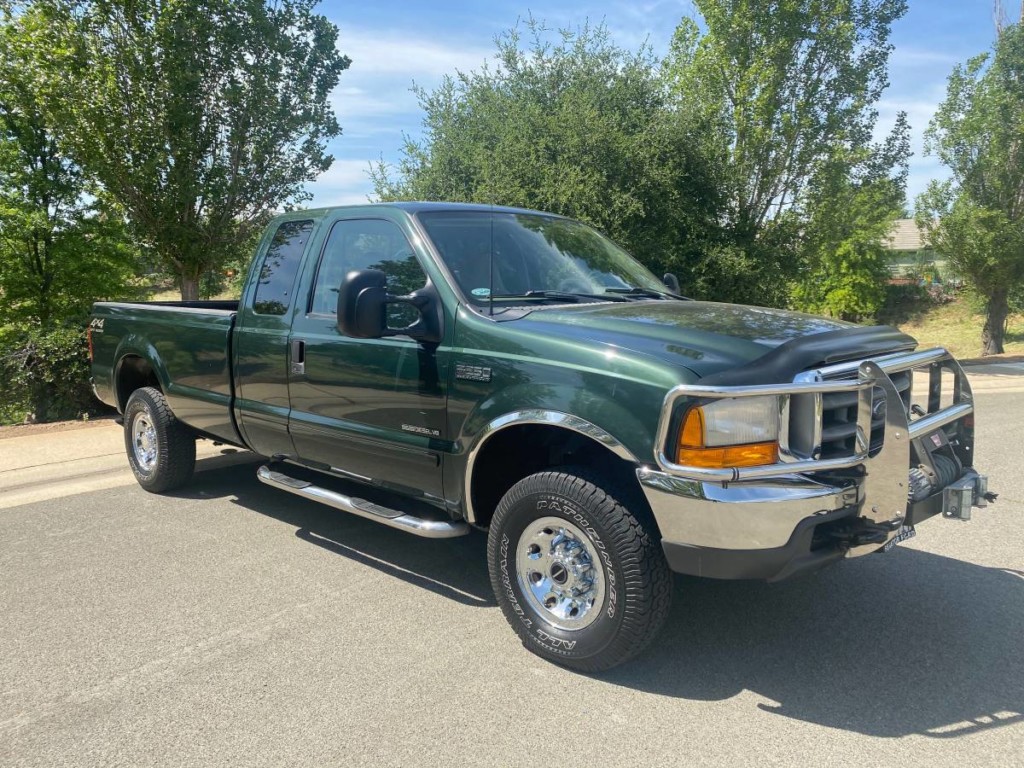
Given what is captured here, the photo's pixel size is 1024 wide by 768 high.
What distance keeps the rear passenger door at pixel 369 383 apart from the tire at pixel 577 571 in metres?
0.64

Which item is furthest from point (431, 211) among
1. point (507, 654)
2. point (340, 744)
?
point (340, 744)

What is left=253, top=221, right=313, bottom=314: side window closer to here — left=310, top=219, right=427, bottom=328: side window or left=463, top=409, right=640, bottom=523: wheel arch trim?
left=310, top=219, right=427, bottom=328: side window

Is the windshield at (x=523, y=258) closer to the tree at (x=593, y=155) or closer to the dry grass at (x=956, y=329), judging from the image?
the tree at (x=593, y=155)

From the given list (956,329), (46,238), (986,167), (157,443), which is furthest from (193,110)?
(956,329)

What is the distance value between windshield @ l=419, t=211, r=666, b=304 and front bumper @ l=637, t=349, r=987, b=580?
4.91 feet

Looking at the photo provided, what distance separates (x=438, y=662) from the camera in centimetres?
359

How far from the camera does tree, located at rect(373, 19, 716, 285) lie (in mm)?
15250

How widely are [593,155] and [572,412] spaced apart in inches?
499

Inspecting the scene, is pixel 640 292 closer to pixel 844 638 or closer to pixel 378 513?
pixel 378 513

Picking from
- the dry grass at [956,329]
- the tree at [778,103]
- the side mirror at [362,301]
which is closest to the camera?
the side mirror at [362,301]

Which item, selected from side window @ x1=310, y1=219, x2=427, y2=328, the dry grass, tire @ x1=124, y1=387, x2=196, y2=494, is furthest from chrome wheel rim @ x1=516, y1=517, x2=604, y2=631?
the dry grass

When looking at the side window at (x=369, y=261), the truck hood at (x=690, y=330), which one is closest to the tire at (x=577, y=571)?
the truck hood at (x=690, y=330)

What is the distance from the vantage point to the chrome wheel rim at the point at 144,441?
6.37m

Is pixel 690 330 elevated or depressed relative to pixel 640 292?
depressed
